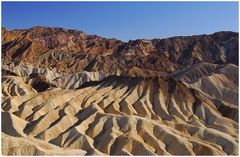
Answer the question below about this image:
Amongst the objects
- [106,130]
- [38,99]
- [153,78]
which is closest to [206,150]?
[106,130]

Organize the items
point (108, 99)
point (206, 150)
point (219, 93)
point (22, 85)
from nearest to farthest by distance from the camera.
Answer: point (206, 150)
point (108, 99)
point (22, 85)
point (219, 93)

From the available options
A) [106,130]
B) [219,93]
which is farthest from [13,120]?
[219,93]

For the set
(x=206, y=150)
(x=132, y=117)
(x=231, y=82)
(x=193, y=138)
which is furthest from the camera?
(x=231, y=82)

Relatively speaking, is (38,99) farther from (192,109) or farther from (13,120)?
(192,109)

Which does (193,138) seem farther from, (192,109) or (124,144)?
(192,109)

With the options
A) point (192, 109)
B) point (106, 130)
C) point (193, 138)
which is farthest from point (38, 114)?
point (192, 109)

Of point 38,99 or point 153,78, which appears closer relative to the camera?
point 38,99

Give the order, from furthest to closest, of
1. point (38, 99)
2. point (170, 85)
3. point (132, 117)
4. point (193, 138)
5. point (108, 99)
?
point (170, 85)
point (108, 99)
point (38, 99)
point (132, 117)
point (193, 138)

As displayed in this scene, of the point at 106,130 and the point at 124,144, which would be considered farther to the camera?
the point at 106,130

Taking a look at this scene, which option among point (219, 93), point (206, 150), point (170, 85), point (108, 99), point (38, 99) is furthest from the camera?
point (219, 93)
